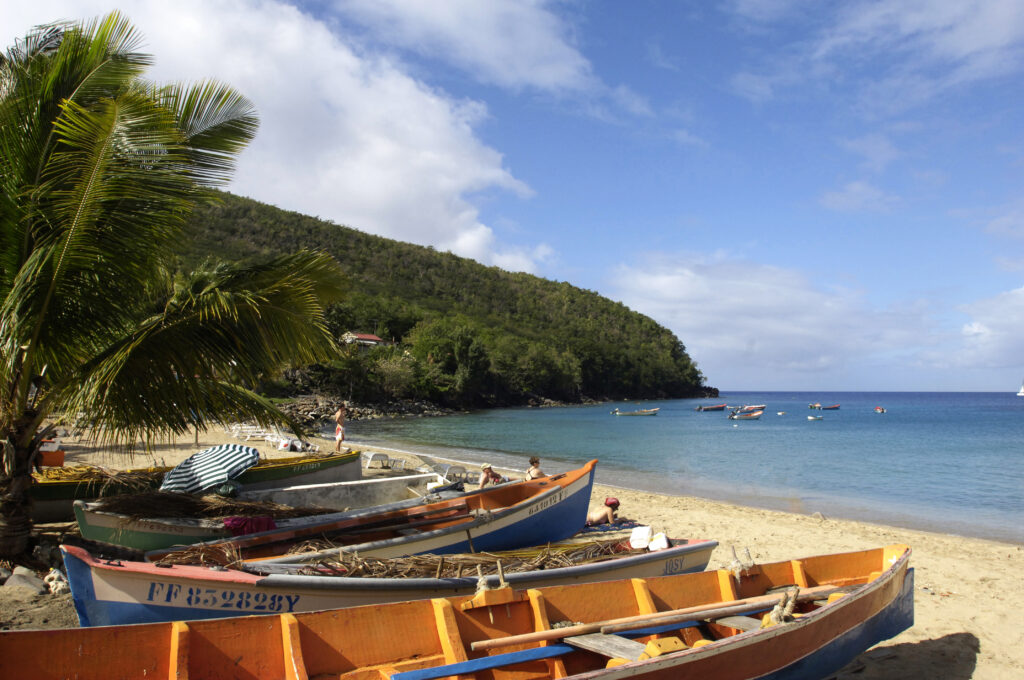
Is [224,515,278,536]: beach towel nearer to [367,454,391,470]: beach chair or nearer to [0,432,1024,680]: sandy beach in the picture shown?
[0,432,1024,680]: sandy beach

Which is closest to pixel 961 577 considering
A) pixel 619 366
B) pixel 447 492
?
pixel 447 492

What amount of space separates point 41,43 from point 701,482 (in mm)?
18515

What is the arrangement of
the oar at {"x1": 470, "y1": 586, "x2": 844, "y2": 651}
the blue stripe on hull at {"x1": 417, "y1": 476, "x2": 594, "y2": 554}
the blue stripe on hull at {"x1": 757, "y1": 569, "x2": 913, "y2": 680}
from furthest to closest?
the blue stripe on hull at {"x1": 417, "y1": 476, "x2": 594, "y2": 554} < the blue stripe on hull at {"x1": 757, "y1": 569, "x2": 913, "y2": 680} < the oar at {"x1": 470, "y1": 586, "x2": 844, "y2": 651}

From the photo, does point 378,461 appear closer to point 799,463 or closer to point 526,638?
point 526,638

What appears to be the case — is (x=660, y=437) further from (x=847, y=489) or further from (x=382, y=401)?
(x=382, y=401)

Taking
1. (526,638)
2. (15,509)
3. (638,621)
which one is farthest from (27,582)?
(638,621)

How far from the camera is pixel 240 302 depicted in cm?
678

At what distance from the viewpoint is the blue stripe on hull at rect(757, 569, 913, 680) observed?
4.70m

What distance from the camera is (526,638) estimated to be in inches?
173

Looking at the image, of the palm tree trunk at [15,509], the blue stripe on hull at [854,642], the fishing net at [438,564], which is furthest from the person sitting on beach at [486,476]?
the blue stripe on hull at [854,642]

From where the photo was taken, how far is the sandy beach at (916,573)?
19.6 ft

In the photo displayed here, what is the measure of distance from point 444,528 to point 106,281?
4.59 metres

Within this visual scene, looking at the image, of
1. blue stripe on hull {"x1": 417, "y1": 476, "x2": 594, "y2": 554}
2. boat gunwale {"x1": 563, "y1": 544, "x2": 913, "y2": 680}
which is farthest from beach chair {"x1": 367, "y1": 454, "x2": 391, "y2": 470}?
boat gunwale {"x1": 563, "y1": 544, "x2": 913, "y2": 680}

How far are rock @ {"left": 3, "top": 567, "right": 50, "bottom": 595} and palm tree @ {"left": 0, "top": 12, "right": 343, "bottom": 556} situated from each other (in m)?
0.67
